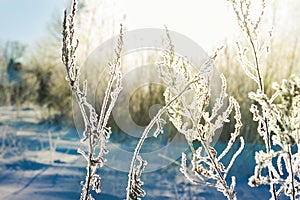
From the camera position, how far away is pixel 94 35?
5398 mm

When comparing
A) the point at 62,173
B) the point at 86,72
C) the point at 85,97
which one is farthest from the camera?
the point at 86,72

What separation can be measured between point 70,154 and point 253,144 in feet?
7.02

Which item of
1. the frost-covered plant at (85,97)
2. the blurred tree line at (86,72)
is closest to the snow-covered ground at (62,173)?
the blurred tree line at (86,72)

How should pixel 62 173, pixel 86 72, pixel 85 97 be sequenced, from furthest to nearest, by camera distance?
pixel 86 72 < pixel 62 173 < pixel 85 97

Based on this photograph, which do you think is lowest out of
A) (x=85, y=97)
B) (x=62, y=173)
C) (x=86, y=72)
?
(x=62, y=173)

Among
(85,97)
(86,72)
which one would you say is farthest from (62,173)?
(85,97)

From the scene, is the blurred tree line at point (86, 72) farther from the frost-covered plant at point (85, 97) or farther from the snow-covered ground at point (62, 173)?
the frost-covered plant at point (85, 97)

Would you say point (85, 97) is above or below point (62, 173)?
above

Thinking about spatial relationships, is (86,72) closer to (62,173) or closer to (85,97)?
(62,173)

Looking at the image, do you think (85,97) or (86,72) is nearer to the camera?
(85,97)

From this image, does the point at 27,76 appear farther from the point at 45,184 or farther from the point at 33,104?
the point at 45,184

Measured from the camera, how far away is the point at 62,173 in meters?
3.82

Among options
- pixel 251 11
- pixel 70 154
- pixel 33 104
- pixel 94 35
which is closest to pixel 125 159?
pixel 70 154

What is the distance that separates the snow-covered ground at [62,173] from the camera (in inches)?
127
